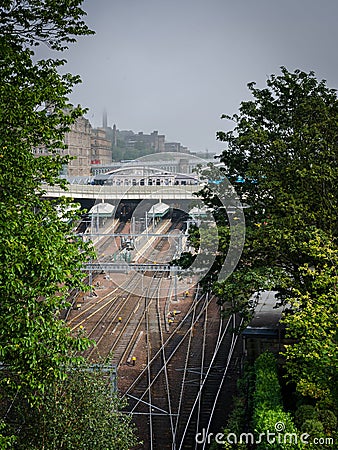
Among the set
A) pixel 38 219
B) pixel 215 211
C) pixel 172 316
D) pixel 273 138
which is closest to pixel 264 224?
pixel 215 211

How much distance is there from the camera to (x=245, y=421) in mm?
7195

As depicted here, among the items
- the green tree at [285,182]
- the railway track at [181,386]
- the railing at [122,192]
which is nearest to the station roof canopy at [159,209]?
the railing at [122,192]

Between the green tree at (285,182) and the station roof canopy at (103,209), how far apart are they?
7966 mm

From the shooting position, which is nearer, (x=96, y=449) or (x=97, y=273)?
(x=96, y=449)

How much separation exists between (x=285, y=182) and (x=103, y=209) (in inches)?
372

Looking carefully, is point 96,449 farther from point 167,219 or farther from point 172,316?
point 167,219

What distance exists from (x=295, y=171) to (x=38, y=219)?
15.5ft

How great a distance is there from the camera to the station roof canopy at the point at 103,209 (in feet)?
54.9

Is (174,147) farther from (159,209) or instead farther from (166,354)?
(166,354)

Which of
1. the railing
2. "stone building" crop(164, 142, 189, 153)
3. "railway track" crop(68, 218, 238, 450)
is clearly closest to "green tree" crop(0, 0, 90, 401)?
"railway track" crop(68, 218, 238, 450)

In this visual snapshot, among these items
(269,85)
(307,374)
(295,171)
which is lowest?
(307,374)

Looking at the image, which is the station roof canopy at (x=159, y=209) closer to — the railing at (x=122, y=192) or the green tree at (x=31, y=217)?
the railing at (x=122, y=192)

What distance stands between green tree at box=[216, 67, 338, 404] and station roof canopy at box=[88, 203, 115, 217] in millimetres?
7966

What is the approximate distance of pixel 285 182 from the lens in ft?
27.8
